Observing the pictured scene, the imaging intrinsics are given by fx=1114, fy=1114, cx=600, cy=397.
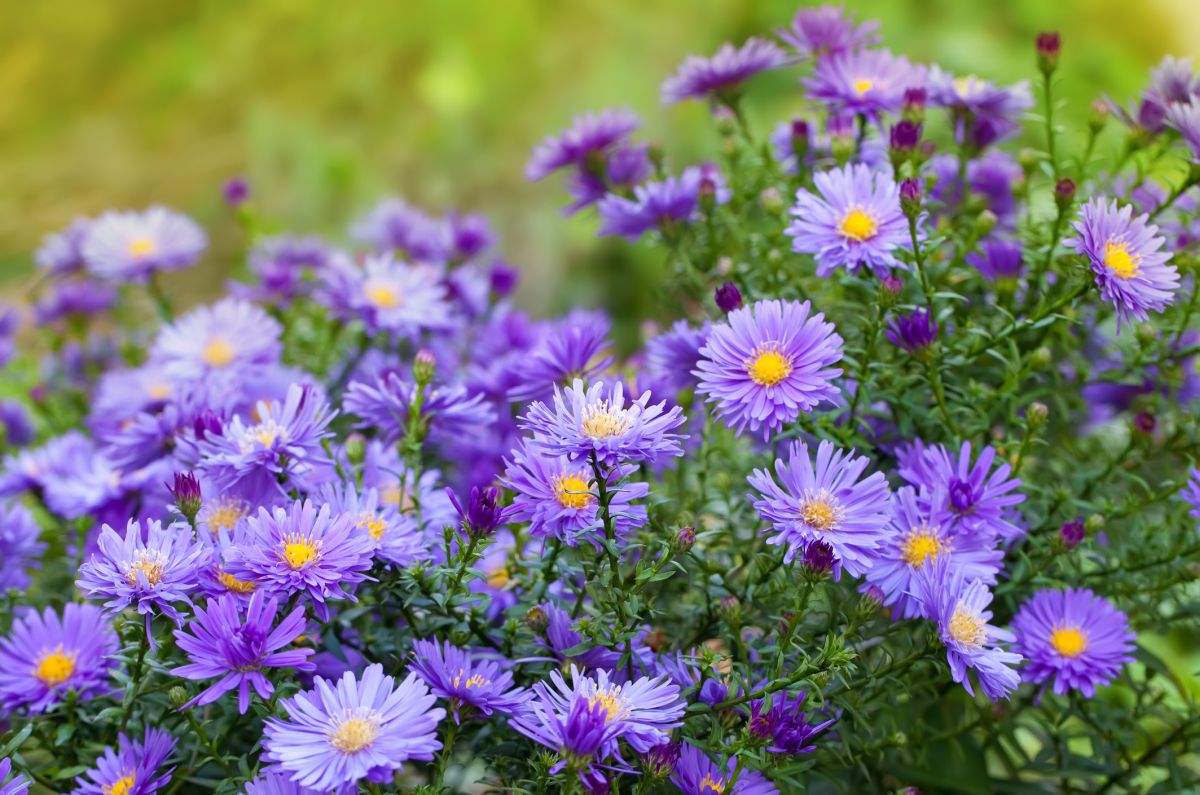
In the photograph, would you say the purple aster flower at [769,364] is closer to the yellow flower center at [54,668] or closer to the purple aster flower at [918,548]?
the purple aster flower at [918,548]

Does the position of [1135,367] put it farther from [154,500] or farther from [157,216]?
[157,216]

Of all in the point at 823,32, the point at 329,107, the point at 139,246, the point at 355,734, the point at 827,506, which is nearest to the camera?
the point at 355,734

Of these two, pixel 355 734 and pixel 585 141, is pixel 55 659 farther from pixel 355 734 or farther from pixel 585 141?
pixel 585 141

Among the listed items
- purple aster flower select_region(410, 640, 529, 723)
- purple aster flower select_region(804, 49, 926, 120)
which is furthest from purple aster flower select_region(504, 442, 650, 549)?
purple aster flower select_region(804, 49, 926, 120)

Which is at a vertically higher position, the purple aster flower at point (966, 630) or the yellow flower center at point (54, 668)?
the yellow flower center at point (54, 668)

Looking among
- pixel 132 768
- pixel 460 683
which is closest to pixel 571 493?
pixel 460 683

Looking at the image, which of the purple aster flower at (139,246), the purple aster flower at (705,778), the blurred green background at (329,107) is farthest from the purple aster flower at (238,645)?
the blurred green background at (329,107)

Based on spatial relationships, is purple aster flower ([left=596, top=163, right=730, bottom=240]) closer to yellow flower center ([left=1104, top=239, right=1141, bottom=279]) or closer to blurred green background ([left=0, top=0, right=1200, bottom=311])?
yellow flower center ([left=1104, top=239, right=1141, bottom=279])
